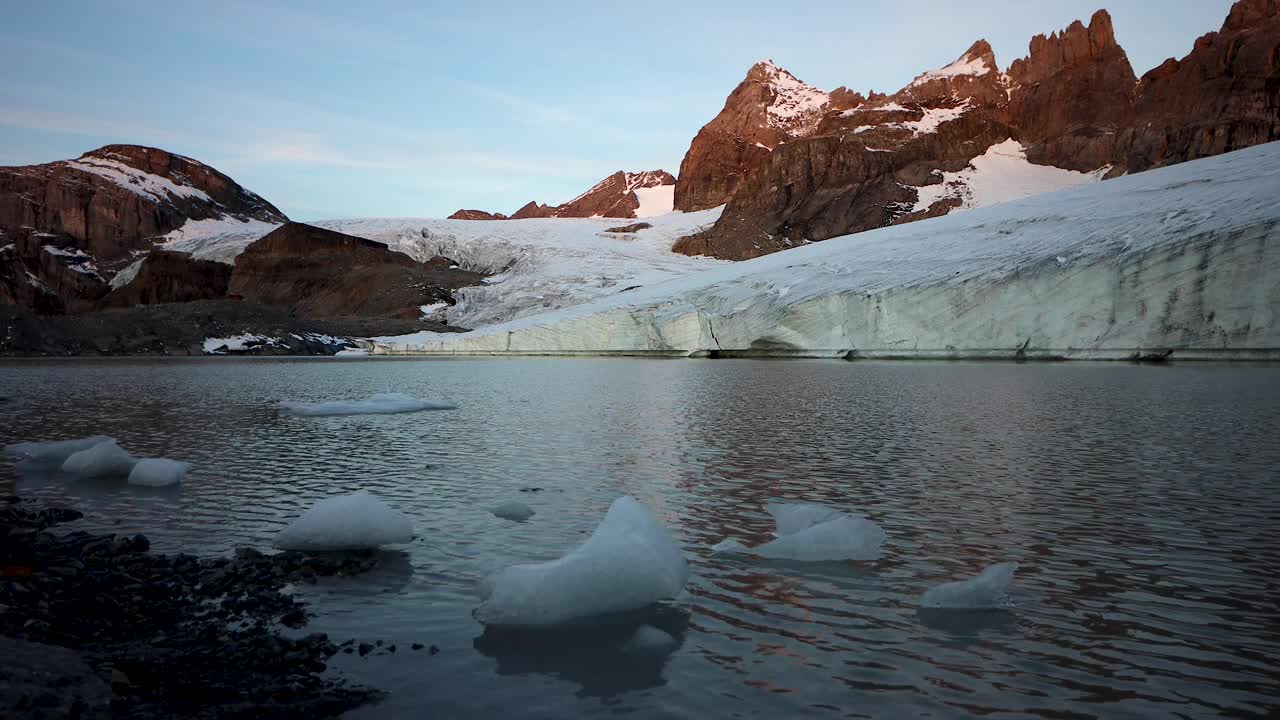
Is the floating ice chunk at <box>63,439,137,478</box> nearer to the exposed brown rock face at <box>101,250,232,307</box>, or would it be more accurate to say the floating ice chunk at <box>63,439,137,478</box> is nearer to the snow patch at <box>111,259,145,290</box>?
the exposed brown rock face at <box>101,250,232,307</box>

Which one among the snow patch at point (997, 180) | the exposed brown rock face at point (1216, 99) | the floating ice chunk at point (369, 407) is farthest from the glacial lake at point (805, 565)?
the snow patch at point (997, 180)

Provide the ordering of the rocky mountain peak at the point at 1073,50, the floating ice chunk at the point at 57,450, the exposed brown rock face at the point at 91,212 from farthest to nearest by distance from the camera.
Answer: the rocky mountain peak at the point at 1073,50 < the exposed brown rock face at the point at 91,212 < the floating ice chunk at the point at 57,450

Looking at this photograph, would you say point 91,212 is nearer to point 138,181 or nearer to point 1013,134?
point 138,181

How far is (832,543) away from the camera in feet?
14.6

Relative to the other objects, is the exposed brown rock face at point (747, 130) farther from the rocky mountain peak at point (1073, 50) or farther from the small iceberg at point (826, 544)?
the small iceberg at point (826, 544)

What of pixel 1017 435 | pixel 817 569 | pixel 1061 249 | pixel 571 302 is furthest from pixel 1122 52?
pixel 817 569

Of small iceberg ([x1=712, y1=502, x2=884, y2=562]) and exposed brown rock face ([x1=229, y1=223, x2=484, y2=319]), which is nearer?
small iceberg ([x1=712, y1=502, x2=884, y2=562])

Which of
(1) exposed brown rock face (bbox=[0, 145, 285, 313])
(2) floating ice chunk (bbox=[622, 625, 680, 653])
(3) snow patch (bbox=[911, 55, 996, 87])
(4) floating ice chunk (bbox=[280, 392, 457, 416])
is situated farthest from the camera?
(3) snow patch (bbox=[911, 55, 996, 87])

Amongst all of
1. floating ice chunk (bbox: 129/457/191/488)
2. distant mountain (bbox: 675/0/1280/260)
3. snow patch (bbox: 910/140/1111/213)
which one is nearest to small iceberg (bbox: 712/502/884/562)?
floating ice chunk (bbox: 129/457/191/488)

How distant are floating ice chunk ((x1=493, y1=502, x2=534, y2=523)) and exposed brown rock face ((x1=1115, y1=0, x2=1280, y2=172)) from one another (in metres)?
68.1

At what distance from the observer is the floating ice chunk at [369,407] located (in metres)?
12.1

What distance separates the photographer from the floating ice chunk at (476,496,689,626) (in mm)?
3564

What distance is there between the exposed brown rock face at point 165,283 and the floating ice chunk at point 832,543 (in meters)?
72.6

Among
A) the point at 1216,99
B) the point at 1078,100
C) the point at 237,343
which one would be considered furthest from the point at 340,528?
the point at 1078,100
